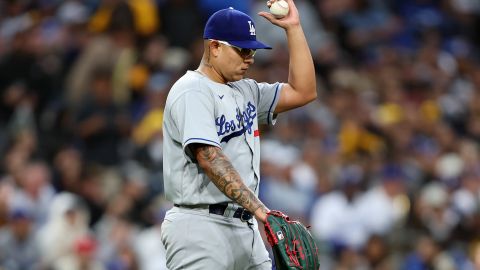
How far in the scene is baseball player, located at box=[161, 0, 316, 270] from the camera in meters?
4.55

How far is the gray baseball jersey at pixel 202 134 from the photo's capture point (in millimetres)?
4551

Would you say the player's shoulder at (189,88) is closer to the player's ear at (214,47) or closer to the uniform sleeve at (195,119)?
the uniform sleeve at (195,119)

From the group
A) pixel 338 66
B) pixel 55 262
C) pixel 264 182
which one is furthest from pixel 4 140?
pixel 338 66

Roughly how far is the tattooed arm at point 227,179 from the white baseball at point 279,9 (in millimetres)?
913

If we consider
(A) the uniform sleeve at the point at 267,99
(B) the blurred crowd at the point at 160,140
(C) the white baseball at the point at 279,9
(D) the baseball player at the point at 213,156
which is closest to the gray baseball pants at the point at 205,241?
(D) the baseball player at the point at 213,156

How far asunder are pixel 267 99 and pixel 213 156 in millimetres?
754

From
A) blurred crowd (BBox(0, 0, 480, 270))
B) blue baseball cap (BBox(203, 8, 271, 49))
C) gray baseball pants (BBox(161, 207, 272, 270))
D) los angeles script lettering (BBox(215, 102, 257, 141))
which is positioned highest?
blue baseball cap (BBox(203, 8, 271, 49))

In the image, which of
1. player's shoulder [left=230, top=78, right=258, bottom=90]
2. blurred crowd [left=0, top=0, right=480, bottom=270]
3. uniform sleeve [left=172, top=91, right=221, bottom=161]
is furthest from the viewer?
blurred crowd [left=0, top=0, right=480, bottom=270]

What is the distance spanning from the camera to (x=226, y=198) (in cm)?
469

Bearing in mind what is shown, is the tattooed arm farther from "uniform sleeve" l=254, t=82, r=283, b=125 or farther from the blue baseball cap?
"uniform sleeve" l=254, t=82, r=283, b=125

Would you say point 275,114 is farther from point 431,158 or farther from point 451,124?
point 451,124

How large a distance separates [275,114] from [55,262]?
447 cm

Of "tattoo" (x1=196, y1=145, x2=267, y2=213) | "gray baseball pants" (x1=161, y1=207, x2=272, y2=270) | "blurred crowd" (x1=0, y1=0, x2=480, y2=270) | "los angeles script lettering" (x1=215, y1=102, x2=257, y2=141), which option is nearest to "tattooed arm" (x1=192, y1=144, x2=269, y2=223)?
"tattoo" (x1=196, y1=145, x2=267, y2=213)

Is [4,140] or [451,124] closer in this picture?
[4,140]
